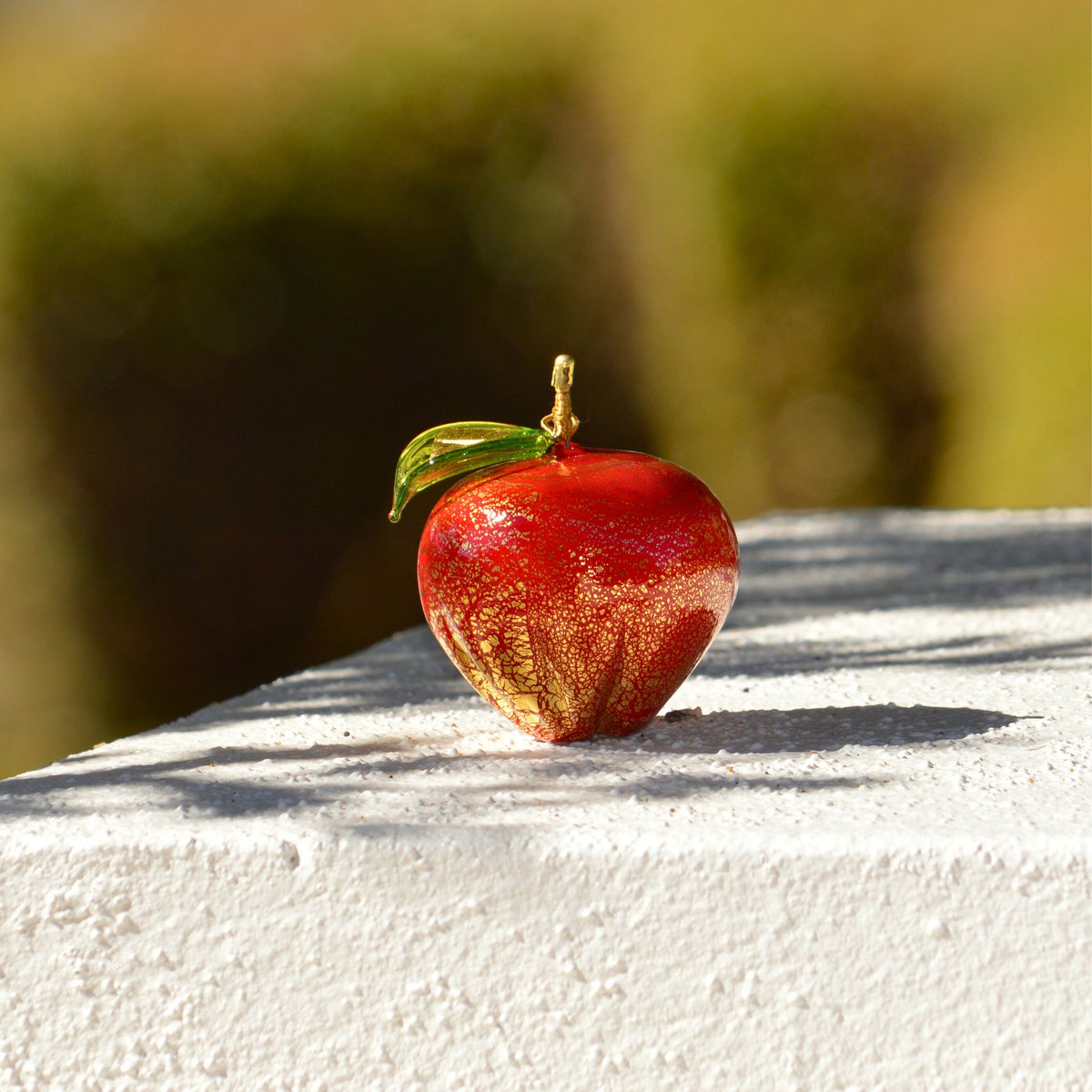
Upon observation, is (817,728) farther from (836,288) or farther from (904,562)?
(836,288)

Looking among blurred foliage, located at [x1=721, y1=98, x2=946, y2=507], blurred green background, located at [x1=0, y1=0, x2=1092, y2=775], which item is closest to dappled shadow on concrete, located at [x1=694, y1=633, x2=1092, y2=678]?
blurred green background, located at [x1=0, y1=0, x2=1092, y2=775]

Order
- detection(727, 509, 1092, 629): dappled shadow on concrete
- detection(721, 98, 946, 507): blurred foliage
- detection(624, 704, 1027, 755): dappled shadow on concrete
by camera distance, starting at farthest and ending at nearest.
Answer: detection(721, 98, 946, 507): blurred foliage → detection(727, 509, 1092, 629): dappled shadow on concrete → detection(624, 704, 1027, 755): dappled shadow on concrete

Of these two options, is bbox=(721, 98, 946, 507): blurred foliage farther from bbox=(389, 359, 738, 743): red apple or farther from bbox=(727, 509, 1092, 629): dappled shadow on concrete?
bbox=(389, 359, 738, 743): red apple

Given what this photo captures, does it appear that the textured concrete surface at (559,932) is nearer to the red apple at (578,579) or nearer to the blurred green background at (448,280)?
the red apple at (578,579)

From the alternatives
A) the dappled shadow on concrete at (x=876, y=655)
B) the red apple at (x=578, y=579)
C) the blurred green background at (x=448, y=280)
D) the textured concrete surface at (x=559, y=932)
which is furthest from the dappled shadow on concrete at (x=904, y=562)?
the textured concrete surface at (x=559, y=932)

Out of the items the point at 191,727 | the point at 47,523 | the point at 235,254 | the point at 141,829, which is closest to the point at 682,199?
the point at 235,254

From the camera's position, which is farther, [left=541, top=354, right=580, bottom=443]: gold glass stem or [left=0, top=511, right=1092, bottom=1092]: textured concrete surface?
[left=541, top=354, right=580, bottom=443]: gold glass stem
